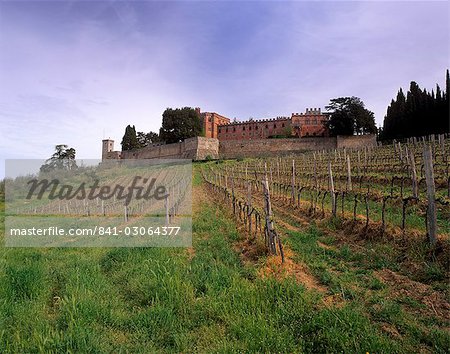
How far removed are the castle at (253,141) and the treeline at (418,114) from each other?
18.4 feet

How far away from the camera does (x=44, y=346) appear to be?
11.0 ft

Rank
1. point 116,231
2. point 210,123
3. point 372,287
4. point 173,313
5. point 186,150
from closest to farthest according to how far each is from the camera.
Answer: point 173,313 < point 372,287 < point 116,231 < point 186,150 < point 210,123

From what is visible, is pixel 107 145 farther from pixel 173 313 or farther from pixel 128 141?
pixel 173 313

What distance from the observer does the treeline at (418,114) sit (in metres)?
38.9

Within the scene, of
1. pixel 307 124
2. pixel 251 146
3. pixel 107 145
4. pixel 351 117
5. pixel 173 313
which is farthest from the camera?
pixel 107 145

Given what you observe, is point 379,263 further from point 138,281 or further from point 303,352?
point 138,281

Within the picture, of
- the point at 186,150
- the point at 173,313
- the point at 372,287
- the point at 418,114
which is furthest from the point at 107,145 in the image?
the point at 372,287

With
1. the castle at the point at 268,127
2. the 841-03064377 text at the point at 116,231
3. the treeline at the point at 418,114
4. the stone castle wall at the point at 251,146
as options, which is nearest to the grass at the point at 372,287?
the 841-03064377 text at the point at 116,231

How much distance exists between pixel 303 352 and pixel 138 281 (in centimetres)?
301

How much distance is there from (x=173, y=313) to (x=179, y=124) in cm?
6391

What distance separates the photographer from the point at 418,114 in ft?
138

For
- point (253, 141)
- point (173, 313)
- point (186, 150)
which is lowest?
point (173, 313)

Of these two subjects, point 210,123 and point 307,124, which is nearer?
point 307,124

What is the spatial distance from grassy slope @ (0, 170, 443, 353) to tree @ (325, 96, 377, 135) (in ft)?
172
